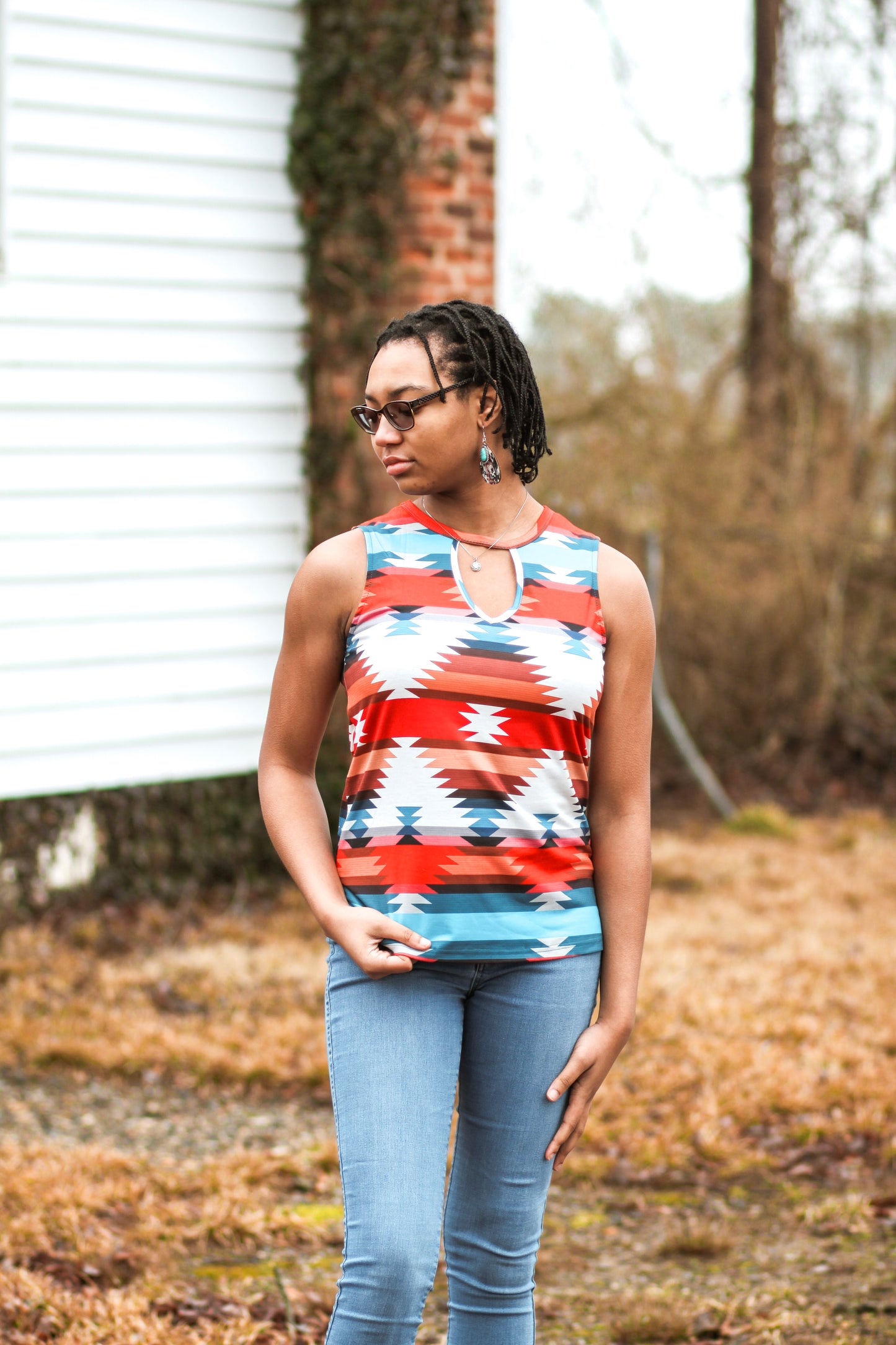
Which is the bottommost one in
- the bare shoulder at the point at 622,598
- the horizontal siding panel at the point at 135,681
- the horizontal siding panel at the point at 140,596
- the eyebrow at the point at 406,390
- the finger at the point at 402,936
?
the horizontal siding panel at the point at 135,681

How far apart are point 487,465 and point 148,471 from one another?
364 cm

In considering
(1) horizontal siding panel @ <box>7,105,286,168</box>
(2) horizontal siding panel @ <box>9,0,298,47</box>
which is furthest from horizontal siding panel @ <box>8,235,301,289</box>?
(2) horizontal siding panel @ <box>9,0,298,47</box>

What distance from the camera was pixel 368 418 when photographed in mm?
1984

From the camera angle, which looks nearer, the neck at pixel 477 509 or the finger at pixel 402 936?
the finger at pixel 402 936

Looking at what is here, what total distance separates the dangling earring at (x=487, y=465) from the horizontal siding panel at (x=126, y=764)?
3.66 metres

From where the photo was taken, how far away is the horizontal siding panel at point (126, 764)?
17.2 feet

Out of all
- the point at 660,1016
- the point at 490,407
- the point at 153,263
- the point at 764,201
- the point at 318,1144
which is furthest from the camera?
the point at 764,201

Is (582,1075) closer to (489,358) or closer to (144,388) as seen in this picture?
(489,358)

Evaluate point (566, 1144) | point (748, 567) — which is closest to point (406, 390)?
point (566, 1144)

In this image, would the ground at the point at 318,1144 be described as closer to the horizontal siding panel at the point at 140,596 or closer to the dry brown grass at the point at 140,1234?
the dry brown grass at the point at 140,1234

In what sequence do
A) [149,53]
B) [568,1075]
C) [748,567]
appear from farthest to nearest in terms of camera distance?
[748,567] < [149,53] < [568,1075]

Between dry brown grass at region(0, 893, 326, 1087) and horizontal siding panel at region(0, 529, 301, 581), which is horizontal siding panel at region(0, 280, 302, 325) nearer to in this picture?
horizontal siding panel at region(0, 529, 301, 581)

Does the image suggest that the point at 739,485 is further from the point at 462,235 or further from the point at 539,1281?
the point at 539,1281

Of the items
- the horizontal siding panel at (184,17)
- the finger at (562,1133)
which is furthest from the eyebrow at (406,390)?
the horizontal siding panel at (184,17)
